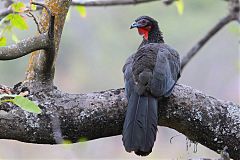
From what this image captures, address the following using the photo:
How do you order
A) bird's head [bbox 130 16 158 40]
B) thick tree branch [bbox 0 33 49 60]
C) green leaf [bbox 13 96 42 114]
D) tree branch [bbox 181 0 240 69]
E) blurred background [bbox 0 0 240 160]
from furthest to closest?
blurred background [bbox 0 0 240 160] → tree branch [bbox 181 0 240 69] → bird's head [bbox 130 16 158 40] → thick tree branch [bbox 0 33 49 60] → green leaf [bbox 13 96 42 114]

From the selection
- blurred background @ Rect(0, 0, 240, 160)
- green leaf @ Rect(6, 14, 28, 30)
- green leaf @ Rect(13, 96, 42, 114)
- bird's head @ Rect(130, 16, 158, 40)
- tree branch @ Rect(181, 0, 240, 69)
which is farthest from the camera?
blurred background @ Rect(0, 0, 240, 160)

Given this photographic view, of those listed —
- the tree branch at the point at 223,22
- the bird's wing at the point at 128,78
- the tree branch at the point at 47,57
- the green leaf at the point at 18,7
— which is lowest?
the tree branch at the point at 223,22

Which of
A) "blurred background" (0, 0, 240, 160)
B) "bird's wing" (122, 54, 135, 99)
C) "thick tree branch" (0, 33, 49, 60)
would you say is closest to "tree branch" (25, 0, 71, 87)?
"thick tree branch" (0, 33, 49, 60)

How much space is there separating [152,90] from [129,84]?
0.12 metres

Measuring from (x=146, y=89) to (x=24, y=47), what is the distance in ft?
2.39

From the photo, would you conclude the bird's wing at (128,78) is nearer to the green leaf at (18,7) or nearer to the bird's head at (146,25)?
the green leaf at (18,7)

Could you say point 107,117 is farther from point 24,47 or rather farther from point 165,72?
point 165,72

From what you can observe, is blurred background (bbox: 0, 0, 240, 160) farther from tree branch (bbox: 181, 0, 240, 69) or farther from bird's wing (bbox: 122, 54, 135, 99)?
bird's wing (bbox: 122, 54, 135, 99)

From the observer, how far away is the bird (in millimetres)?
2744

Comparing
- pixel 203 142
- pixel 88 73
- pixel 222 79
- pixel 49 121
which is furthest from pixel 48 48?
pixel 88 73

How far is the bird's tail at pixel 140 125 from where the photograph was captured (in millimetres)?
2734

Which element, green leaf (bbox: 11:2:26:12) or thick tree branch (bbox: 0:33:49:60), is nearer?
thick tree branch (bbox: 0:33:49:60)

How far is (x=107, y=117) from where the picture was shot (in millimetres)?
2701

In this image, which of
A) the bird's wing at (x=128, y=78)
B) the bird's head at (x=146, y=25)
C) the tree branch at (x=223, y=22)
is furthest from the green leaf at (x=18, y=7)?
the tree branch at (x=223, y=22)
